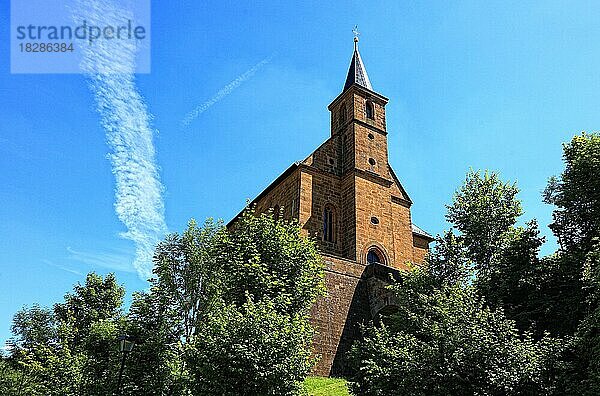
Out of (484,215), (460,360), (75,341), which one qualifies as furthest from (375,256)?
(75,341)

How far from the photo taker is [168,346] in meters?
24.6

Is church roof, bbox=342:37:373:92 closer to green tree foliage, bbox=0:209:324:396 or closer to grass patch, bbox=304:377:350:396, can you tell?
green tree foliage, bbox=0:209:324:396

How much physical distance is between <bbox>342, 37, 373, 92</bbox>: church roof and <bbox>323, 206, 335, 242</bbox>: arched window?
10.6 metres

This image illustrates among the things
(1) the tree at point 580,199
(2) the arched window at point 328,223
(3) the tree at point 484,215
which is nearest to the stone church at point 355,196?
(2) the arched window at point 328,223

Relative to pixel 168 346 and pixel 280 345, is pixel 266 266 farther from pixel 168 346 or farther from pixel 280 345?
pixel 168 346

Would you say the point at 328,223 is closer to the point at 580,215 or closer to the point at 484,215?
the point at 484,215

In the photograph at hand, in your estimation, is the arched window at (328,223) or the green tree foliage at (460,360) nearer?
the green tree foliage at (460,360)

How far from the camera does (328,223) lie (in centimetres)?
3572

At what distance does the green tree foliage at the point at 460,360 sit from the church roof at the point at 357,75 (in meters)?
24.7

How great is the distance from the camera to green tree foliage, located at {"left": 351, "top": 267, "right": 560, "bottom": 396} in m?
15.3

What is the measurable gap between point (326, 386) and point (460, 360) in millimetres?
7912

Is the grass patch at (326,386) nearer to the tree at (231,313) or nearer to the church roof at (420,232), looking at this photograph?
the tree at (231,313)

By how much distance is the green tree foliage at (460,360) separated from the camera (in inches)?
602

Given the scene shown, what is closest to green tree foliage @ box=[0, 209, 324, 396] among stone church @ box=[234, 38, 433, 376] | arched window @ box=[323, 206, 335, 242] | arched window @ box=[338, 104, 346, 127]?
stone church @ box=[234, 38, 433, 376]
